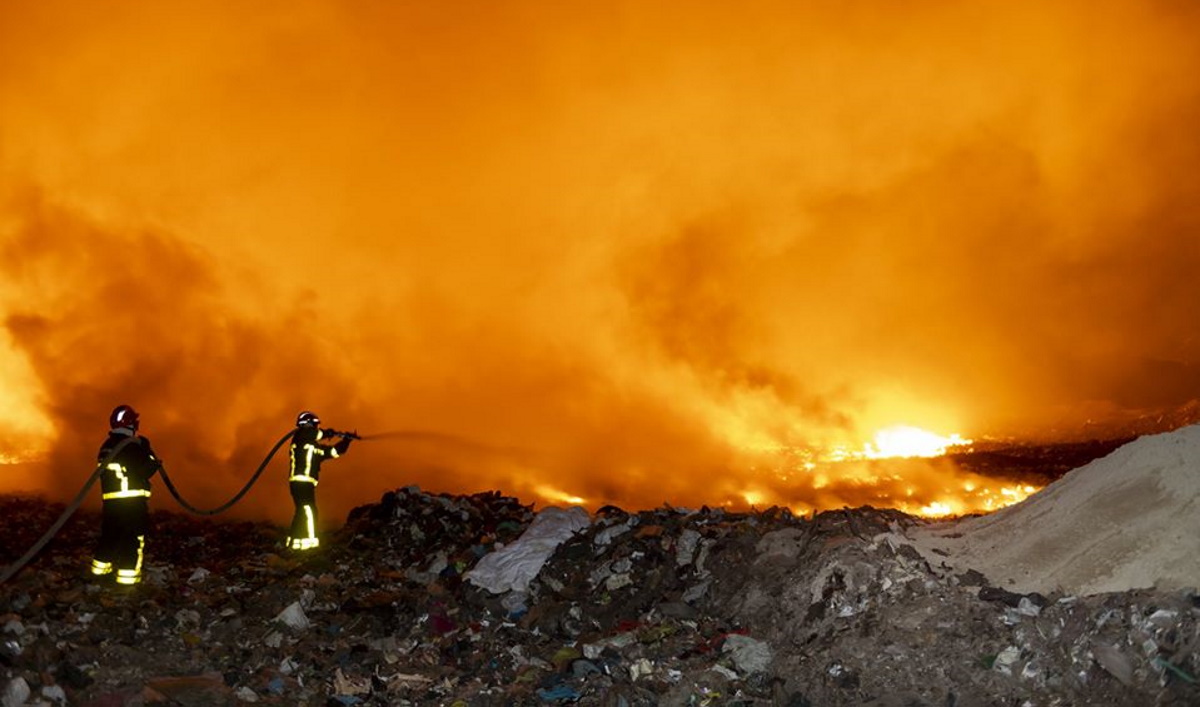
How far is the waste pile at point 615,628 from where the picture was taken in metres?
5.07

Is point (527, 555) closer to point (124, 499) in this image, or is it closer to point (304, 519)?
point (304, 519)

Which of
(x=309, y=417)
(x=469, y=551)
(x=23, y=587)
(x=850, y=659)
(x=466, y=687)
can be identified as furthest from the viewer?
(x=309, y=417)

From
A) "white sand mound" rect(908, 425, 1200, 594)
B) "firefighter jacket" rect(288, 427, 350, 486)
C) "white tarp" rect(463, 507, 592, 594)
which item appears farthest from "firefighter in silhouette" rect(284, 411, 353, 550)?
"white sand mound" rect(908, 425, 1200, 594)

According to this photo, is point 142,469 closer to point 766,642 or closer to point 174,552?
point 174,552

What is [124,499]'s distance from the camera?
856 cm

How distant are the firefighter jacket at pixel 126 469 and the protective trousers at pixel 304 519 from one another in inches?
91.6

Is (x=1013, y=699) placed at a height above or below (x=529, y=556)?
below

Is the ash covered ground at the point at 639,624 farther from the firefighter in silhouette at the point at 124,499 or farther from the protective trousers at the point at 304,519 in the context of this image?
the protective trousers at the point at 304,519

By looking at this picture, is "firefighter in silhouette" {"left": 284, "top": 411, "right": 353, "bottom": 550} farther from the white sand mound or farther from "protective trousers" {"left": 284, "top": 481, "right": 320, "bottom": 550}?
the white sand mound

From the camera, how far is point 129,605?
748cm

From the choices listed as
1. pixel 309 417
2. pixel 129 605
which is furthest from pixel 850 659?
pixel 309 417

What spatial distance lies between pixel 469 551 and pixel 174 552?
4.99 metres

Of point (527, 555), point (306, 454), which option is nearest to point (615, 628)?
point (527, 555)

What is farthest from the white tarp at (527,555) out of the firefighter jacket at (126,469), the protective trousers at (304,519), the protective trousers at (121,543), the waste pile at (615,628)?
the firefighter jacket at (126,469)
